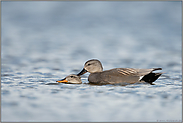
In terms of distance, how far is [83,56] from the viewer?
12477mm

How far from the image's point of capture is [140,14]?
1869 centimetres

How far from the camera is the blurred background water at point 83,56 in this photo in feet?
20.7

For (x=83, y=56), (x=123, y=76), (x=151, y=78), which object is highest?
(x=83, y=56)

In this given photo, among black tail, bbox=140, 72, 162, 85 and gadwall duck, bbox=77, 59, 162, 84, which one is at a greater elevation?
gadwall duck, bbox=77, 59, 162, 84

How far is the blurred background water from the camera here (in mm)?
6297

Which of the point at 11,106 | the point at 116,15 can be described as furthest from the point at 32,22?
the point at 11,106

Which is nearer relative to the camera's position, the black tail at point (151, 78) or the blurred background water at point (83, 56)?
the blurred background water at point (83, 56)

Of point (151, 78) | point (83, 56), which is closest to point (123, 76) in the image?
point (151, 78)

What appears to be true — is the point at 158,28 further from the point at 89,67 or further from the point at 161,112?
the point at 161,112

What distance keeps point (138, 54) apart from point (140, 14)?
6.38 m

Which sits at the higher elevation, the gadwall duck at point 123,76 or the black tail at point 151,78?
the gadwall duck at point 123,76

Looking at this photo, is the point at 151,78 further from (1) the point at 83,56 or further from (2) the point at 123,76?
(1) the point at 83,56

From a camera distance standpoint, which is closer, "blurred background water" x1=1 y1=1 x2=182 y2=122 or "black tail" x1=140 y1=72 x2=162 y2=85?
"blurred background water" x1=1 y1=1 x2=182 y2=122

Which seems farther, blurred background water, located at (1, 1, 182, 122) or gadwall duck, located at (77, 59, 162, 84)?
gadwall duck, located at (77, 59, 162, 84)
